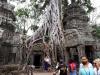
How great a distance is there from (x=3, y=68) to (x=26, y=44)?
250cm

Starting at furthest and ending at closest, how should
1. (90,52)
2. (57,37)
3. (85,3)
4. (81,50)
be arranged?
(85,3) < (90,52) < (81,50) < (57,37)

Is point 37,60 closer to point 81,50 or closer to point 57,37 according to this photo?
point 81,50

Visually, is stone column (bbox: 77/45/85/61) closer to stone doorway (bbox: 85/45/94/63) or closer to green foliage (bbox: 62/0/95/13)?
stone doorway (bbox: 85/45/94/63)

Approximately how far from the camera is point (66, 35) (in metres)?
23.4

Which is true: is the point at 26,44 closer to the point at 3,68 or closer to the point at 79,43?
the point at 3,68

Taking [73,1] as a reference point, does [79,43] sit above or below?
below

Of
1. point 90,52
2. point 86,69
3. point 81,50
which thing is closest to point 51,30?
point 86,69

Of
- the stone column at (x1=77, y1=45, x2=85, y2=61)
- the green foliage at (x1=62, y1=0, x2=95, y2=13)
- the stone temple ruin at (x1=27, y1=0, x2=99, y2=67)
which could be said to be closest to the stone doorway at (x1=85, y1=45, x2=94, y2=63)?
the stone temple ruin at (x1=27, y1=0, x2=99, y2=67)

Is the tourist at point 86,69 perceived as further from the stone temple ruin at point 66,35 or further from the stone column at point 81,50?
the stone column at point 81,50

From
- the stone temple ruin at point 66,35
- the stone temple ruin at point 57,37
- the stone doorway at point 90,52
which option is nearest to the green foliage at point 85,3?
the stone temple ruin at point 66,35

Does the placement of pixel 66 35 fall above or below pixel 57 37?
above

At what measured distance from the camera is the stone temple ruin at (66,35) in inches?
431

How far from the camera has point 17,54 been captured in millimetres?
17172

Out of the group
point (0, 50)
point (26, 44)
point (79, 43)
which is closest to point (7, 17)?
point (0, 50)
